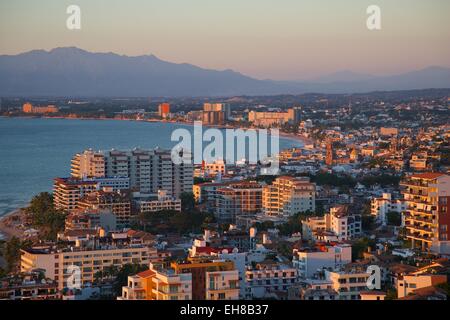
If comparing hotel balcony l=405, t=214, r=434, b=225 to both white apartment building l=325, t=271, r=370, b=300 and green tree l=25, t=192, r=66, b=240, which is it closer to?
white apartment building l=325, t=271, r=370, b=300

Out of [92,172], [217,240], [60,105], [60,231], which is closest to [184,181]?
[92,172]

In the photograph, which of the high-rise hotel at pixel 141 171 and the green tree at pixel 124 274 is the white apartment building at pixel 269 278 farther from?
the high-rise hotel at pixel 141 171

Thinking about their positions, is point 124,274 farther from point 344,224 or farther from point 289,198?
point 289,198

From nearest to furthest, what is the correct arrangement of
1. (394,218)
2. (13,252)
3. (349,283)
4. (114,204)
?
(349,283), (13,252), (394,218), (114,204)

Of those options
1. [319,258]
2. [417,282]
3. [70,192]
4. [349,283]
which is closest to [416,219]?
[319,258]

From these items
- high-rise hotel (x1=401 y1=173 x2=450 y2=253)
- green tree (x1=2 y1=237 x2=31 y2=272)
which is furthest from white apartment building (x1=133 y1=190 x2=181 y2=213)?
high-rise hotel (x1=401 y1=173 x2=450 y2=253)

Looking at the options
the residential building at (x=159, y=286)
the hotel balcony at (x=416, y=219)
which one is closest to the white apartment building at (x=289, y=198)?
the hotel balcony at (x=416, y=219)

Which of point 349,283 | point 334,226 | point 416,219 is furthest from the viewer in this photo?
point 334,226
